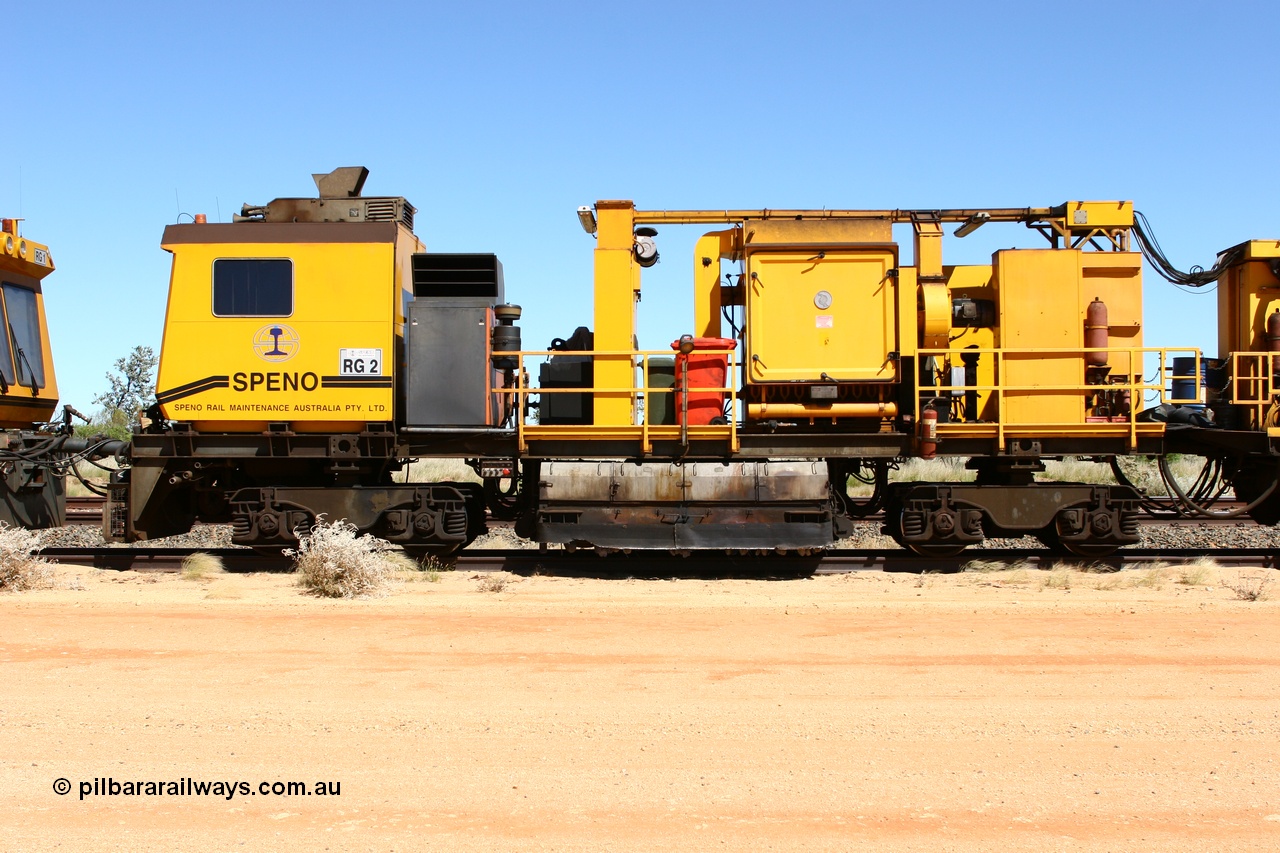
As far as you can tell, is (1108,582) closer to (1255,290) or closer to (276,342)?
(1255,290)

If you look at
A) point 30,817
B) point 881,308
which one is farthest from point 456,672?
point 881,308

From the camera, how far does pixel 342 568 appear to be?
10.4 m

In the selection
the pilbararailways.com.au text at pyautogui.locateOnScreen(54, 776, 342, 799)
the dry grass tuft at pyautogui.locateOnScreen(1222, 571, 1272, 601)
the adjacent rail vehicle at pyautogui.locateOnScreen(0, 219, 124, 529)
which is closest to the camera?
the pilbararailways.com.au text at pyautogui.locateOnScreen(54, 776, 342, 799)

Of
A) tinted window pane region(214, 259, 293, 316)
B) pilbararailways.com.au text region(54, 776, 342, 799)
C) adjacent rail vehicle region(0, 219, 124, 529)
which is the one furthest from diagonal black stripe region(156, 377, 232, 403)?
pilbararailways.com.au text region(54, 776, 342, 799)

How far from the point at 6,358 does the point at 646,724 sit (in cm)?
1024

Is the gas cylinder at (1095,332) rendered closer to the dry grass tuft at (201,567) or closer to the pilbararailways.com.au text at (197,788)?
the pilbararailways.com.au text at (197,788)

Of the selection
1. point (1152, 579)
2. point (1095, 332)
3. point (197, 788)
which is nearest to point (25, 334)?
point (197, 788)

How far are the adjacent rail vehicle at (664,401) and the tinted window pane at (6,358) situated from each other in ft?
6.33

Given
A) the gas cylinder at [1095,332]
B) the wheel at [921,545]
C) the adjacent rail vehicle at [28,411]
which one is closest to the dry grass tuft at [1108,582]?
the wheel at [921,545]

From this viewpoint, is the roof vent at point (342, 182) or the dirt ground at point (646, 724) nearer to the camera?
the dirt ground at point (646, 724)

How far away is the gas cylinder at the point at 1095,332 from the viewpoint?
11.8m

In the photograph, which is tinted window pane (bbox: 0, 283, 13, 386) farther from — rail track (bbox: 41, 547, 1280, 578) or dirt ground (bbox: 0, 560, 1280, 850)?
dirt ground (bbox: 0, 560, 1280, 850)

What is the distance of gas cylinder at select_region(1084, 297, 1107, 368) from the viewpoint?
11789 millimetres

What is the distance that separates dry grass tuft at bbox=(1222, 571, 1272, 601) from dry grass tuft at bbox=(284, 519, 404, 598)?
8.54 m
